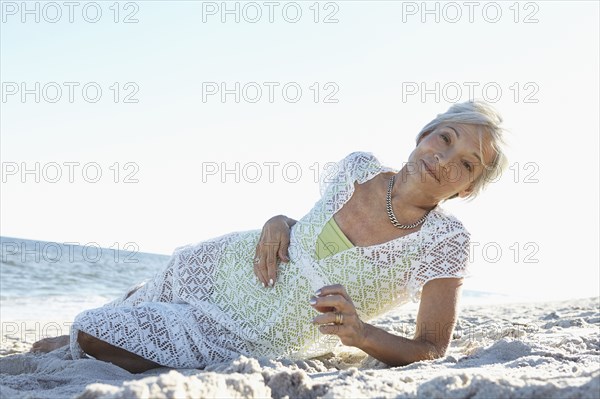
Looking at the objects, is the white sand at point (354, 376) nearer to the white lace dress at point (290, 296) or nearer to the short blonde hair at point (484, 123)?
the white lace dress at point (290, 296)

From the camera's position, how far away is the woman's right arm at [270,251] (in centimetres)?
312

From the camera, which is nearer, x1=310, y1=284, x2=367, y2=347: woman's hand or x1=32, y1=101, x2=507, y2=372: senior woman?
x1=310, y1=284, x2=367, y2=347: woman's hand

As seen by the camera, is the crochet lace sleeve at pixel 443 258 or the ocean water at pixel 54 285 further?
the ocean water at pixel 54 285

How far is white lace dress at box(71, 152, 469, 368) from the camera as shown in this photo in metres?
3.00

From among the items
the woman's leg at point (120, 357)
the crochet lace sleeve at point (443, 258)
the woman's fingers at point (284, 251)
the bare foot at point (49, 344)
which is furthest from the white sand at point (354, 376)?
the woman's fingers at point (284, 251)

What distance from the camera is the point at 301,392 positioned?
1946 mm

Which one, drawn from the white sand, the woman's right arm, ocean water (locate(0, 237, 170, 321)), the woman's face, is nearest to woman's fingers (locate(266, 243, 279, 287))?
the woman's right arm

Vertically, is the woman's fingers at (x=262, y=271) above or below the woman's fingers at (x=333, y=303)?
above

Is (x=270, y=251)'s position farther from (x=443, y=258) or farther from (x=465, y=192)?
(x=465, y=192)

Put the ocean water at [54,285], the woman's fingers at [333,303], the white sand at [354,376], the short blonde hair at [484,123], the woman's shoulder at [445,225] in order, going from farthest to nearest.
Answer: the ocean water at [54,285] → the woman's shoulder at [445,225] → the short blonde hair at [484,123] → the woman's fingers at [333,303] → the white sand at [354,376]

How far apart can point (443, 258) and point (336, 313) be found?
64 centimetres

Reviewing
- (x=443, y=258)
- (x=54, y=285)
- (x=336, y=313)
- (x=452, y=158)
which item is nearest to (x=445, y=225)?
(x=443, y=258)

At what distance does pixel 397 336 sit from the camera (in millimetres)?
2805

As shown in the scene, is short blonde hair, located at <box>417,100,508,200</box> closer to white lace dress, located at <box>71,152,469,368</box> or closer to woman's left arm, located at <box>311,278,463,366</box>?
white lace dress, located at <box>71,152,469,368</box>
